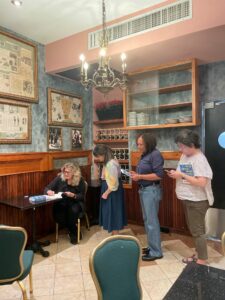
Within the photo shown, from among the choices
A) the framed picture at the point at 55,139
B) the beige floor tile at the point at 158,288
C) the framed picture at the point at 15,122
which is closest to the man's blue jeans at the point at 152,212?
the beige floor tile at the point at 158,288

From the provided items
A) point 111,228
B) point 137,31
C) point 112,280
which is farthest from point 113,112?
point 112,280

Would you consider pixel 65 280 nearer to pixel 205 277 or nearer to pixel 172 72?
pixel 205 277

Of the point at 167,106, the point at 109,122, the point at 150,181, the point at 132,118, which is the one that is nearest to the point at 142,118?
the point at 132,118

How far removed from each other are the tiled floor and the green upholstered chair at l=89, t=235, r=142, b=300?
103 centimetres

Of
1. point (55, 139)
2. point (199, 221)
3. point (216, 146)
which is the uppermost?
point (55, 139)

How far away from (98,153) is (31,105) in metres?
Result: 1.28

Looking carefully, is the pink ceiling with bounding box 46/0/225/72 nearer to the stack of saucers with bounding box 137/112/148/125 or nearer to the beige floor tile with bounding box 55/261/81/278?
the stack of saucers with bounding box 137/112/148/125

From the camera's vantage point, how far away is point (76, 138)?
14.2 feet

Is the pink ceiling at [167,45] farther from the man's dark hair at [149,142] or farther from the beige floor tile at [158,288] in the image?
the beige floor tile at [158,288]

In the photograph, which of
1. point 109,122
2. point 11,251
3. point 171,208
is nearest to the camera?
point 11,251

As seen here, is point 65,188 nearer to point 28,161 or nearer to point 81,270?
point 28,161

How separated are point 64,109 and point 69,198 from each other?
1.50m

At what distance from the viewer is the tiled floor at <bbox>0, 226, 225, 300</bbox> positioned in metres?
2.25

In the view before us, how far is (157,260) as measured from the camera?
2857mm
